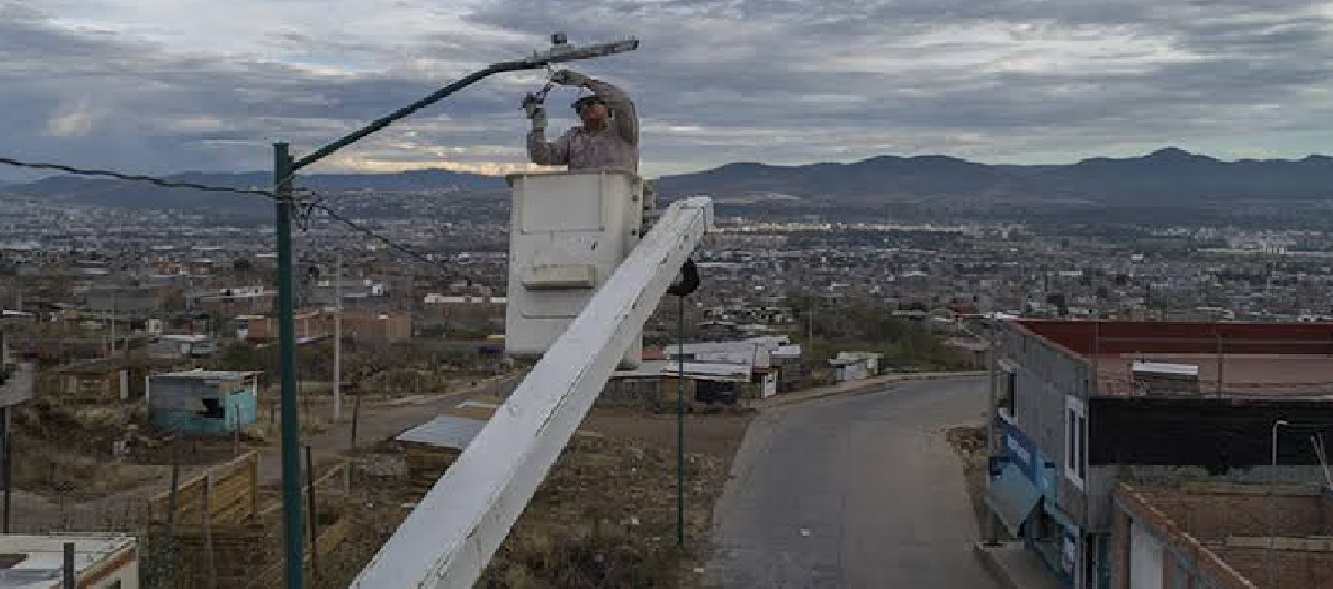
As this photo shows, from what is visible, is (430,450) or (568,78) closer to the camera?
(568,78)

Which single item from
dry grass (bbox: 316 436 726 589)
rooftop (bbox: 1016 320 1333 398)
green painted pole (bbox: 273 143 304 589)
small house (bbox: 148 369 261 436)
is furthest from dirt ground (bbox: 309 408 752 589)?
green painted pole (bbox: 273 143 304 589)

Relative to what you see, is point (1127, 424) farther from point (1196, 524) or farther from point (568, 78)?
point (568, 78)

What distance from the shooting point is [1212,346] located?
→ 21000 millimetres

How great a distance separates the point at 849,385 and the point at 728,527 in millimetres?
24660

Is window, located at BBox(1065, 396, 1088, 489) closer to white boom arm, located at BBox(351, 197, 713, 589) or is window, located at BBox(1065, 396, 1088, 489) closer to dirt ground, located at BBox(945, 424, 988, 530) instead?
dirt ground, located at BBox(945, 424, 988, 530)

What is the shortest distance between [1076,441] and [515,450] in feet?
42.7

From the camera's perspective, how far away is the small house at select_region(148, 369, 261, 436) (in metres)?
30.6

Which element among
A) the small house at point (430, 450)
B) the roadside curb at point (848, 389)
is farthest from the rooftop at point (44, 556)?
the roadside curb at point (848, 389)

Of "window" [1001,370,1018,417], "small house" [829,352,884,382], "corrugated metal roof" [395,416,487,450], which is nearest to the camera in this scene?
"window" [1001,370,1018,417]

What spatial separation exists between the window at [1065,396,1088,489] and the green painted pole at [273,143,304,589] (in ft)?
41.2

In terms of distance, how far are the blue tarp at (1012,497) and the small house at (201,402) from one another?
1796 centimetres

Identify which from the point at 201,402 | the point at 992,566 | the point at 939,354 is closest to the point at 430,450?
the point at 201,402

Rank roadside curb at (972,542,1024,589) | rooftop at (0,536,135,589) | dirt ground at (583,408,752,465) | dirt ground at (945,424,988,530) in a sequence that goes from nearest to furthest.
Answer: rooftop at (0,536,135,589)
roadside curb at (972,542,1024,589)
dirt ground at (945,424,988,530)
dirt ground at (583,408,752,465)

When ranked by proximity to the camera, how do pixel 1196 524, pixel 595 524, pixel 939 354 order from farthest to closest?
pixel 939 354
pixel 595 524
pixel 1196 524
